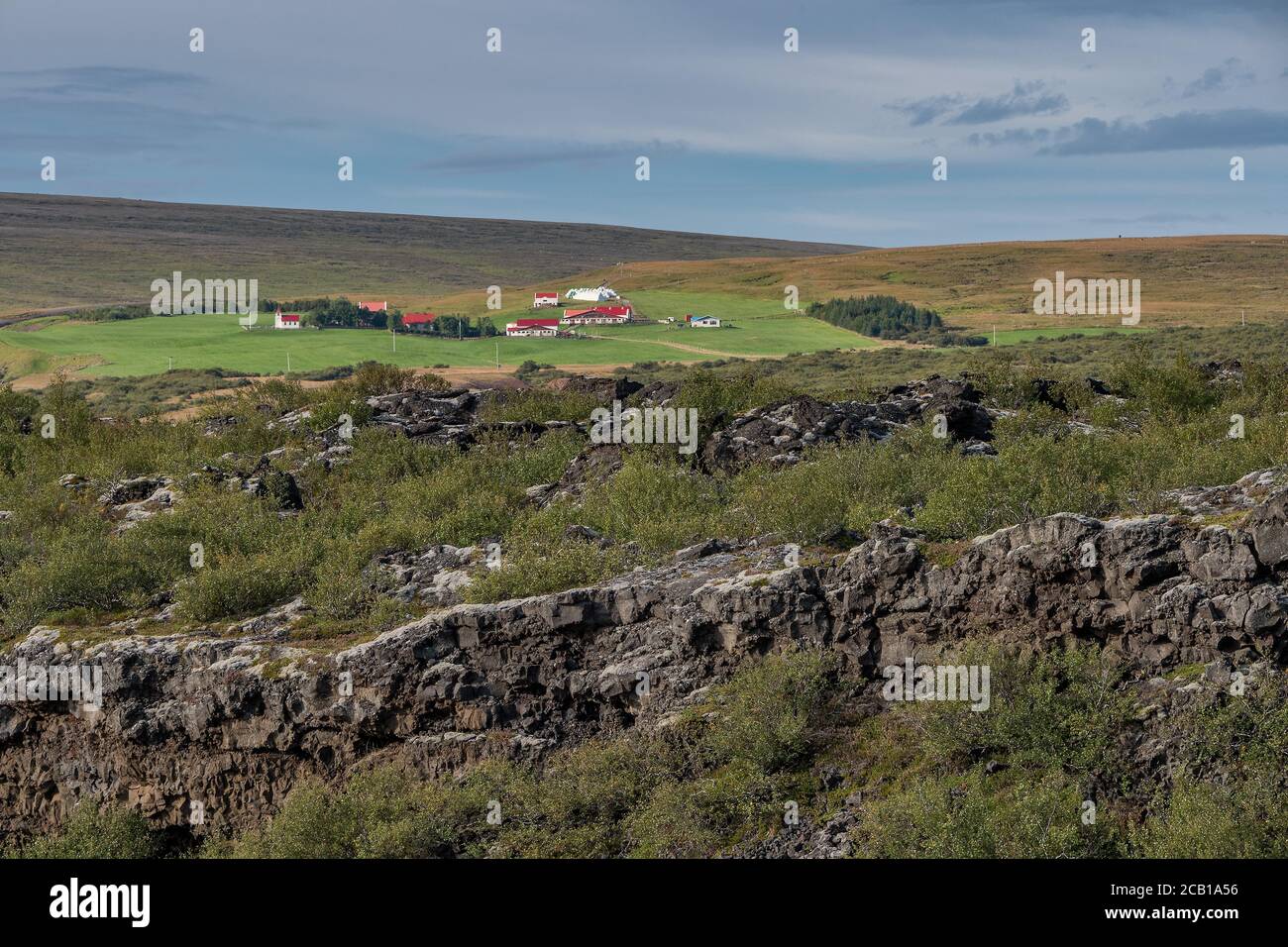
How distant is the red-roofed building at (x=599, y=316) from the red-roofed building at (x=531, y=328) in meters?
5.14

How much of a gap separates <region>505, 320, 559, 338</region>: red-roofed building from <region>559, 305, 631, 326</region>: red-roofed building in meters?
5.14

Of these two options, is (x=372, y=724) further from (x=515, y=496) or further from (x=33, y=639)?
(x=515, y=496)

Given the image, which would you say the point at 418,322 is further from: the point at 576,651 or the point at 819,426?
the point at 576,651

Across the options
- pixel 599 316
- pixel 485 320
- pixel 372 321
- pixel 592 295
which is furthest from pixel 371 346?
pixel 592 295

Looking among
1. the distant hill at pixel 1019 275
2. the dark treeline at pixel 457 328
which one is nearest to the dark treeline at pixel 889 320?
the distant hill at pixel 1019 275

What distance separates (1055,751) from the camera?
12641 millimetres

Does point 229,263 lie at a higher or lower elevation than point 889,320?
higher

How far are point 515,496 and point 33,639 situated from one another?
878cm

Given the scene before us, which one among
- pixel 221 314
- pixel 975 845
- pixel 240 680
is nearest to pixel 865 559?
pixel 975 845

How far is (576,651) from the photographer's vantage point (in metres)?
15.6

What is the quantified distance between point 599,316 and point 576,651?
8892cm

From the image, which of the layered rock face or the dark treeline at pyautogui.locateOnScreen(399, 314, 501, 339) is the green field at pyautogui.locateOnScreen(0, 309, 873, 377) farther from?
the layered rock face

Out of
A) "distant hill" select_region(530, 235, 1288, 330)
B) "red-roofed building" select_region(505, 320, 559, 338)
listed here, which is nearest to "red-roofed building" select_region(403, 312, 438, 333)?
"red-roofed building" select_region(505, 320, 559, 338)

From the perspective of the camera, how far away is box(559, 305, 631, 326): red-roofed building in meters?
100
